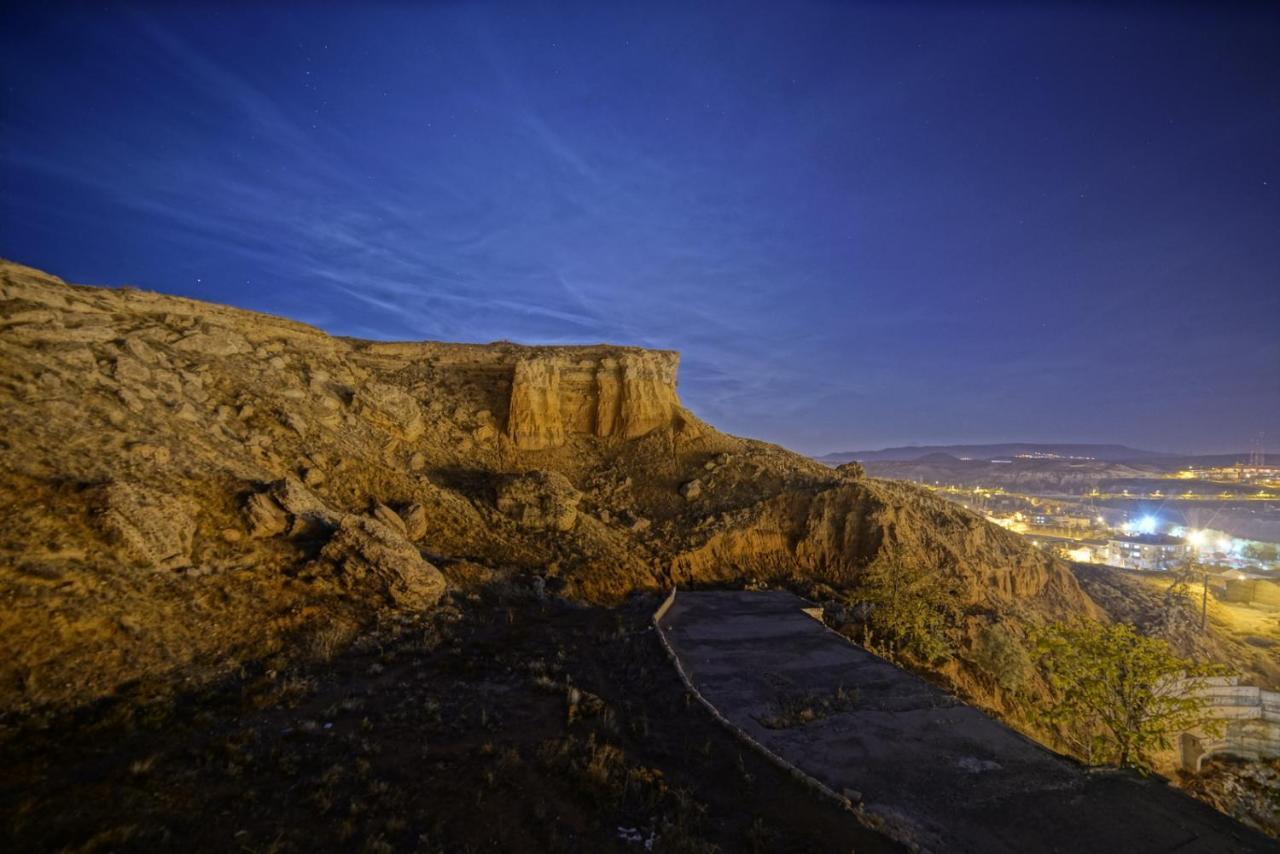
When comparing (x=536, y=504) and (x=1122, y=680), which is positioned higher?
(x=536, y=504)

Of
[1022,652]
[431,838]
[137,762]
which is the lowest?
[1022,652]

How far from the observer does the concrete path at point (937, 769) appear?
7.70m

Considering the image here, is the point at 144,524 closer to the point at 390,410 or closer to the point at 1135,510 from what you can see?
the point at 390,410

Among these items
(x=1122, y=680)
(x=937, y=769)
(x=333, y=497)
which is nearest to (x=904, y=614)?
(x=1122, y=680)

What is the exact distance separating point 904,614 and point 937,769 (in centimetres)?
898

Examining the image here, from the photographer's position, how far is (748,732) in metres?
10.2

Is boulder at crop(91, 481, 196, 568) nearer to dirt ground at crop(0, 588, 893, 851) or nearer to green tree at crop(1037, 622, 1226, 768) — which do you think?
dirt ground at crop(0, 588, 893, 851)

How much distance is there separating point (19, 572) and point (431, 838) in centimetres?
913

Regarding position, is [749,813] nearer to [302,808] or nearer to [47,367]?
[302,808]

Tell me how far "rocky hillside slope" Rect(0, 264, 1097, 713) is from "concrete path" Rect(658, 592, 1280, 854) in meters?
7.88

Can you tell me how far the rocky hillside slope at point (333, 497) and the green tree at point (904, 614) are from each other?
2.38 meters

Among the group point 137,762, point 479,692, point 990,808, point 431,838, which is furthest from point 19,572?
point 990,808

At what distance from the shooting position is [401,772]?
7.34m

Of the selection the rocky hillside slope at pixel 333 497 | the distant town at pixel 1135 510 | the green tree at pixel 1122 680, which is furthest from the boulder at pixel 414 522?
the distant town at pixel 1135 510
